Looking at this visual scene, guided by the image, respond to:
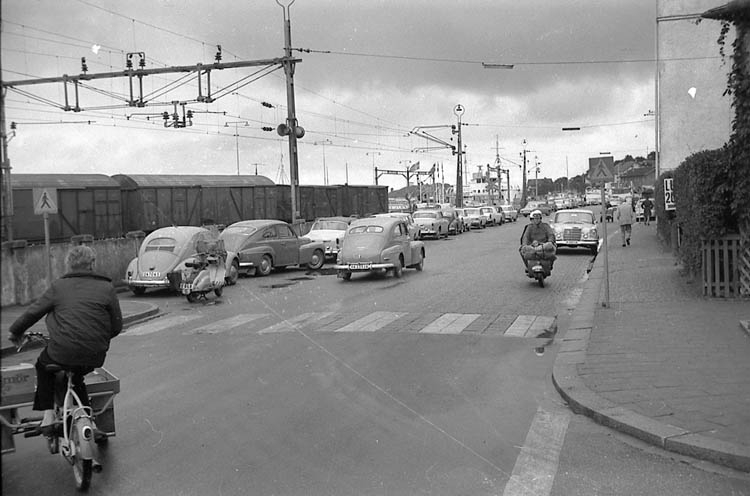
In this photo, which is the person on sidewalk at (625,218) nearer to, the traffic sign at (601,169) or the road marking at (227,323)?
the traffic sign at (601,169)

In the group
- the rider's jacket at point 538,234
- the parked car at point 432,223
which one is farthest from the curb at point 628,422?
the parked car at point 432,223

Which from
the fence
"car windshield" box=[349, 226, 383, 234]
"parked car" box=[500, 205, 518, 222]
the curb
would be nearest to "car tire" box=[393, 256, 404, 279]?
"car windshield" box=[349, 226, 383, 234]

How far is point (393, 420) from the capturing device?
6902mm

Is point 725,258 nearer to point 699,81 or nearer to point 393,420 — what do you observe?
point 393,420

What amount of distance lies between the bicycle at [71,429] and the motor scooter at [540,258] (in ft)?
46.3

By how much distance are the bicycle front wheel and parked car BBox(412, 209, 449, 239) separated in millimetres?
38116

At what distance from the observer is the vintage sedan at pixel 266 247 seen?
22.5m

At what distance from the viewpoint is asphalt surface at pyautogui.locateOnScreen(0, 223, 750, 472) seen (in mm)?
6039

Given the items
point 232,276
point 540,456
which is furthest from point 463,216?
point 540,456

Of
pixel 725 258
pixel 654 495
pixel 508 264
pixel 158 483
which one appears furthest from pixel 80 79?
pixel 654 495

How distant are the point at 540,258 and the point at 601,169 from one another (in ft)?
11.5

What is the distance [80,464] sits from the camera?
16.7 ft

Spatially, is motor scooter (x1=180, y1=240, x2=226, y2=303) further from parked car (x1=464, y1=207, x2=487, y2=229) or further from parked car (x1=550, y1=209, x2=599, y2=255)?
parked car (x1=464, y1=207, x2=487, y2=229)

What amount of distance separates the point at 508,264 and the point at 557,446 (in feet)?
62.4
